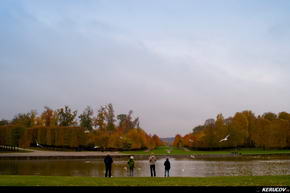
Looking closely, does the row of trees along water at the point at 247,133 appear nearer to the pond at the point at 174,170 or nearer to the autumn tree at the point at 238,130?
the autumn tree at the point at 238,130

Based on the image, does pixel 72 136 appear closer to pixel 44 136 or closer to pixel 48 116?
pixel 44 136

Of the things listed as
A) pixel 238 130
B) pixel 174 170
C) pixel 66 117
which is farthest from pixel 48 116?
pixel 174 170

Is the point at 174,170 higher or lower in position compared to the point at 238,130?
lower

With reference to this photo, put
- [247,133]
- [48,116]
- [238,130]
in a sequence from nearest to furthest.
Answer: [238,130]
[247,133]
[48,116]

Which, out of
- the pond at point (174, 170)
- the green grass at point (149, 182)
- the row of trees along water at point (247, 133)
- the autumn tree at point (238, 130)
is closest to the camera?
the green grass at point (149, 182)

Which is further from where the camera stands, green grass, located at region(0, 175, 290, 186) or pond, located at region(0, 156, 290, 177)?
pond, located at region(0, 156, 290, 177)

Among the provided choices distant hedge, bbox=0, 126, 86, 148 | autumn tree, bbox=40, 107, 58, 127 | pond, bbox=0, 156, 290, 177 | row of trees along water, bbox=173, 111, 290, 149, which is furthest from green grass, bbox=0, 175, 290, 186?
autumn tree, bbox=40, 107, 58, 127

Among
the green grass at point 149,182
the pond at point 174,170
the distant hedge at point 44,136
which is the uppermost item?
the distant hedge at point 44,136

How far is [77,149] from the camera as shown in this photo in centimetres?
9650

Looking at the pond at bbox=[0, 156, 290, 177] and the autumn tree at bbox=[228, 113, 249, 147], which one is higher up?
the autumn tree at bbox=[228, 113, 249, 147]

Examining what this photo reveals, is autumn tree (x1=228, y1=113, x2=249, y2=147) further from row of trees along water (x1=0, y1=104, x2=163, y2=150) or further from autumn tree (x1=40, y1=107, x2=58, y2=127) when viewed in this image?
autumn tree (x1=40, y1=107, x2=58, y2=127)

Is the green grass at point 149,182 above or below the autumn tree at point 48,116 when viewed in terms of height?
below

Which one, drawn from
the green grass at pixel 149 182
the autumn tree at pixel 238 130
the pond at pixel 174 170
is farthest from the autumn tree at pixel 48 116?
the green grass at pixel 149 182

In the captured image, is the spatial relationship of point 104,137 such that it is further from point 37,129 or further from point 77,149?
point 37,129
